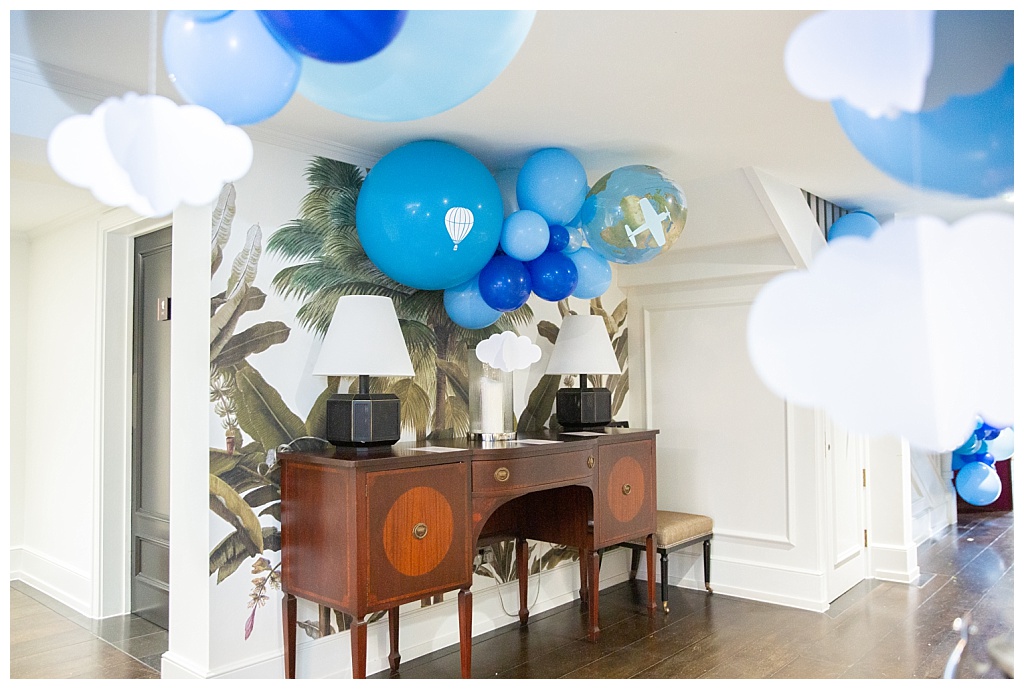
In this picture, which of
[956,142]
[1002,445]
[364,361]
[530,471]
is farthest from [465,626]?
[956,142]

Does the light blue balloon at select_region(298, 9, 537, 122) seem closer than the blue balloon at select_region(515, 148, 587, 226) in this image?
Yes

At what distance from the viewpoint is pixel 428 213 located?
7.47ft

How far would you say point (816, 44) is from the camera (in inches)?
62.1

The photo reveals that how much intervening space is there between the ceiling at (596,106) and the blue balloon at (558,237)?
11.0 inches

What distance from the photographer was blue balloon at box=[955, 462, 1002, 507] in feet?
7.03

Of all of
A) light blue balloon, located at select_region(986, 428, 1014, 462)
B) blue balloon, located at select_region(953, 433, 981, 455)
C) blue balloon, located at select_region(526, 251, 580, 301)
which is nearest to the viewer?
light blue balloon, located at select_region(986, 428, 1014, 462)

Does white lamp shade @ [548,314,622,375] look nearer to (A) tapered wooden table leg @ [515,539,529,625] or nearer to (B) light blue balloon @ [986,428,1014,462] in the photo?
(A) tapered wooden table leg @ [515,539,529,625]

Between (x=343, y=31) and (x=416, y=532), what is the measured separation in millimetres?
1425

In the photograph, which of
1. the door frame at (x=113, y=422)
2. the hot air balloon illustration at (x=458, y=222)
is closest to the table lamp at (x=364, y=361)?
the hot air balloon illustration at (x=458, y=222)

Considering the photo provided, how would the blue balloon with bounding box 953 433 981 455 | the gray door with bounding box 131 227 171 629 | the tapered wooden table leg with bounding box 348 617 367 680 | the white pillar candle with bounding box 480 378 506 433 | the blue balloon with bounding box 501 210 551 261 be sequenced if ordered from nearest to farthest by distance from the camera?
1. the blue balloon with bounding box 953 433 981 455
2. the tapered wooden table leg with bounding box 348 617 367 680
3. the blue balloon with bounding box 501 210 551 261
4. the white pillar candle with bounding box 480 378 506 433
5. the gray door with bounding box 131 227 171 629

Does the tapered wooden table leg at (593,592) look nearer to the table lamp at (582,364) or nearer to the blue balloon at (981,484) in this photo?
the table lamp at (582,364)

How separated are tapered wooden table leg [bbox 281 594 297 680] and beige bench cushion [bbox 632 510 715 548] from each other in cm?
152

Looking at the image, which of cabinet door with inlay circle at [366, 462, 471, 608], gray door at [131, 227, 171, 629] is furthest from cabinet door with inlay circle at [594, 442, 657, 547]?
gray door at [131, 227, 171, 629]

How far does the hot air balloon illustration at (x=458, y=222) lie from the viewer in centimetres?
229
